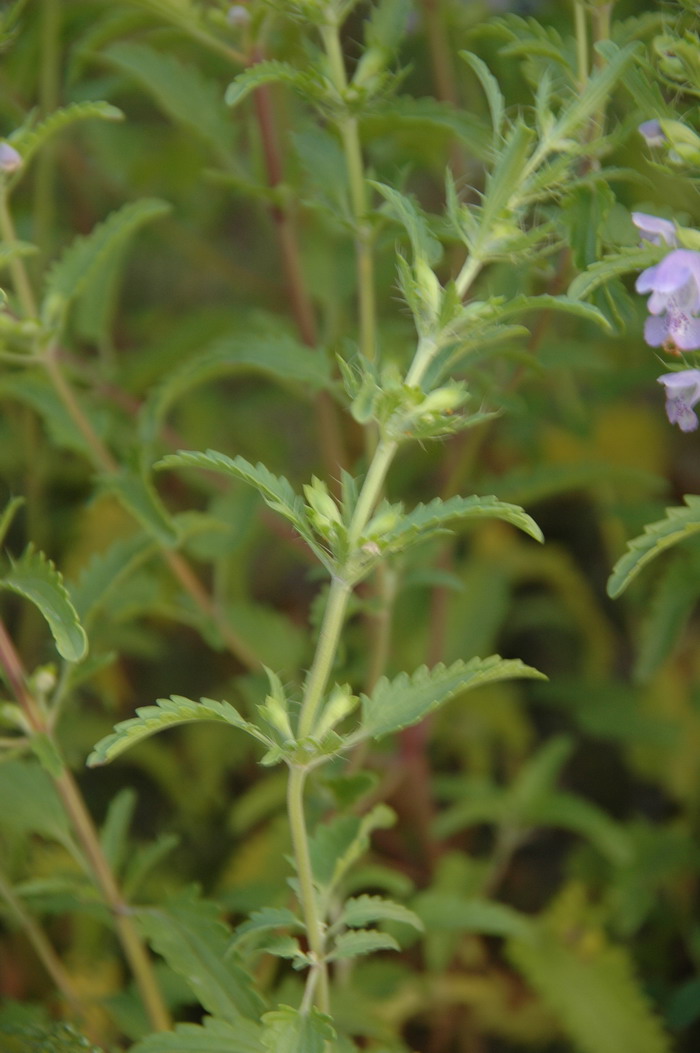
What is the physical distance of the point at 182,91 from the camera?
56.8 inches

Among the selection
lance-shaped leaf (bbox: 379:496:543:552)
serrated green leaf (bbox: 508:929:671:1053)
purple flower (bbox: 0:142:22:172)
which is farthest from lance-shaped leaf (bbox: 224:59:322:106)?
serrated green leaf (bbox: 508:929:671:1053)

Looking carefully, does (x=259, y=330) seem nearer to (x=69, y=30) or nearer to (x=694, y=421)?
(x=69, y=30)

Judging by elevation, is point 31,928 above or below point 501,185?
below

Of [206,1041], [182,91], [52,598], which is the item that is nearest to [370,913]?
[206,1041]

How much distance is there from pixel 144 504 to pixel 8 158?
0.41m

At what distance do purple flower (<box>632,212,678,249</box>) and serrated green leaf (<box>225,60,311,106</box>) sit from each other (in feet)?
1.19

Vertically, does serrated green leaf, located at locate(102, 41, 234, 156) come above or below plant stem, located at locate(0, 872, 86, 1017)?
above

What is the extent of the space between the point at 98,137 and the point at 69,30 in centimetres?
31

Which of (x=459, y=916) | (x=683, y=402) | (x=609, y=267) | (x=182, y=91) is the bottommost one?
(x=459, y=916)

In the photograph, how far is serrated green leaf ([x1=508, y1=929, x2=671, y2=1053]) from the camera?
1497mm

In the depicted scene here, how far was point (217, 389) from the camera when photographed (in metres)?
2.45

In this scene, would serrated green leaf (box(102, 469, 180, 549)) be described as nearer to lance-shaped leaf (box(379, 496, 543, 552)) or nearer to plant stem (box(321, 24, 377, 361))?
plant stem (box(321, 24, 377, 361))

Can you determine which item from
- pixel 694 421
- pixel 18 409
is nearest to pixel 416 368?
pixel 694 421

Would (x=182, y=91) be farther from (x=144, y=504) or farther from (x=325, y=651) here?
(x=325, y=651)
